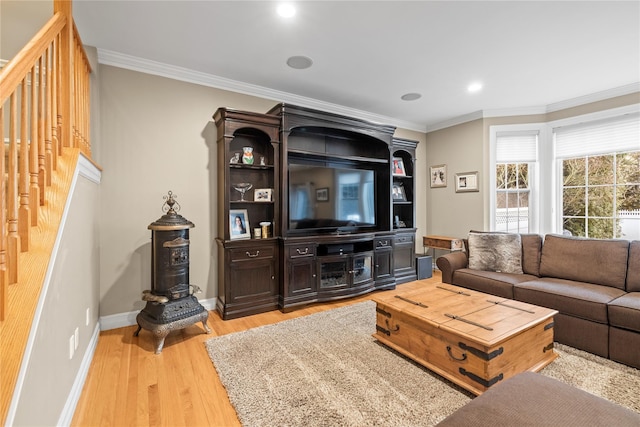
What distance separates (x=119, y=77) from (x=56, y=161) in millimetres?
1704

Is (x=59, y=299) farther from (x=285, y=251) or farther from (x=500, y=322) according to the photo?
(x=500, y=322)

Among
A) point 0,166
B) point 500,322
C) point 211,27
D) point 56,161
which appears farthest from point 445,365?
point 211,27

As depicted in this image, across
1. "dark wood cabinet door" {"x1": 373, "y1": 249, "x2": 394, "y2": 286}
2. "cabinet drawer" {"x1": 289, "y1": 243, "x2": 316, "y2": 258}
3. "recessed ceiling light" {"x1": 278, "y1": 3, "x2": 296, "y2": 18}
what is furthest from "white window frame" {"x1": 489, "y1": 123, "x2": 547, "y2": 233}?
"recessed ceiling light" {"x1": 278, "y1": 3, "x2": 296, "y2": 18}

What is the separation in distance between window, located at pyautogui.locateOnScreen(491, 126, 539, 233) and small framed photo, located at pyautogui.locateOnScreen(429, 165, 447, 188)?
2.57 feet

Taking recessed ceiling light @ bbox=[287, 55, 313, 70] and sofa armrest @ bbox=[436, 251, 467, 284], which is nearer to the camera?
recessed ceiling light @ bbox=[287, 55, 313, 70]

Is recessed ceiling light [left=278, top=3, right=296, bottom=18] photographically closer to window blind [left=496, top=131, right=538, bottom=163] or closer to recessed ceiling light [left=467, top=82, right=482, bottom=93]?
recessed ceiling light [left=467, top=82, right=482, bottom=93]

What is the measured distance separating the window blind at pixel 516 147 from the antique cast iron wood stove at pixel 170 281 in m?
4.57

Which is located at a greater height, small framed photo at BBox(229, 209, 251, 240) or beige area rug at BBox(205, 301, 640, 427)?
small framed photo at BBox(229, 209, 251, 240)

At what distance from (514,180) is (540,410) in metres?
4.34

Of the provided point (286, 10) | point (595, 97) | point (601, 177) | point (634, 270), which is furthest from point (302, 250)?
point (595, 97)

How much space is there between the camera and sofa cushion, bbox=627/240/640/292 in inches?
102

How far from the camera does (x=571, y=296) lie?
247 cm

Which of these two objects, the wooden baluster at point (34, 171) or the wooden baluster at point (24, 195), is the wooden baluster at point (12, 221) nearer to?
the wooden baluster at point (24, 195)

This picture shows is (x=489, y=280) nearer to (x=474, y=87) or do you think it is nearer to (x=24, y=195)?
(x=474, y=87)
